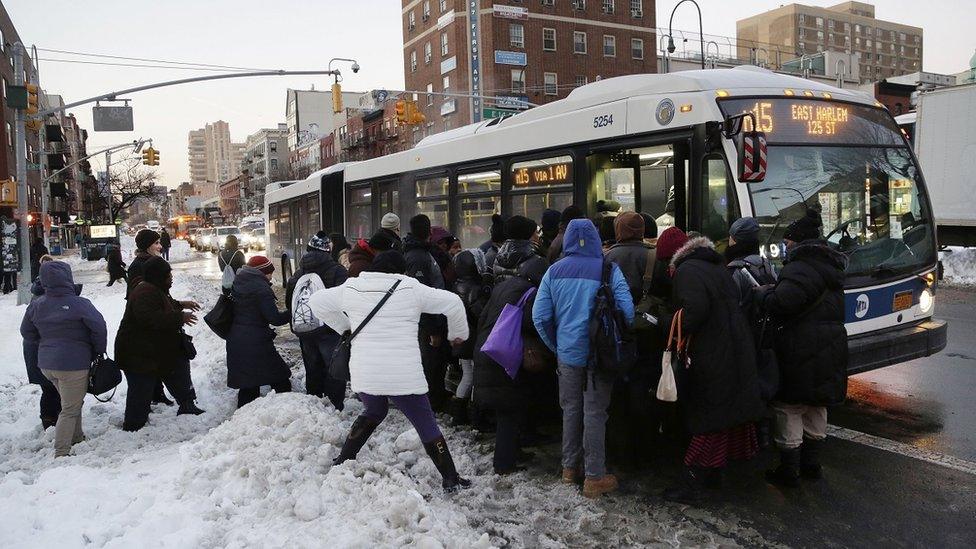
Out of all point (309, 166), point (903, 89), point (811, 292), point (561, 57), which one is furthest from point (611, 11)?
point (811, 292)

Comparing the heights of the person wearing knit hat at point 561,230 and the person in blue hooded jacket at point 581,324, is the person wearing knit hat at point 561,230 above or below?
above

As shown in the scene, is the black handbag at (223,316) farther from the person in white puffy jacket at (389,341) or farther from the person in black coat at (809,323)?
the person in black coat at (809,323)

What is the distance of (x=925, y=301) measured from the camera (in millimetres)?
7246

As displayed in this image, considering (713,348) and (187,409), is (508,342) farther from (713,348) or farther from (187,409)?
(187,409)

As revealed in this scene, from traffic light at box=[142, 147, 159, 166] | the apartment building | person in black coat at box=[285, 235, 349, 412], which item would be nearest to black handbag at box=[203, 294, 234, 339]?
person in black coat at box=[285, 235, 349, 412]

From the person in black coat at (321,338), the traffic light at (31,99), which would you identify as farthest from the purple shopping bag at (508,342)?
the traffic light at (31,99)

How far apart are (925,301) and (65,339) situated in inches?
322

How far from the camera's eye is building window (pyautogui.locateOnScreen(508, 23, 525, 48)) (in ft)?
176

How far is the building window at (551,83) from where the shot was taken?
54.6 meters

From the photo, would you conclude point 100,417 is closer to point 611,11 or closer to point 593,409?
point 593,409

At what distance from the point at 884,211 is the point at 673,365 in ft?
11.6

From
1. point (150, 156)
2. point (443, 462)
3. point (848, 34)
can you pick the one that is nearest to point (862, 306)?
point (443, 462)

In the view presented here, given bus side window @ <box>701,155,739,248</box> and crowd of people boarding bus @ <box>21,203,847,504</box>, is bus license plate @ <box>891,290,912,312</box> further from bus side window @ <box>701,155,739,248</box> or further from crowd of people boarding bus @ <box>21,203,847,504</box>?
crowd of people boarding bus @ <box>21,203,847,504</box>

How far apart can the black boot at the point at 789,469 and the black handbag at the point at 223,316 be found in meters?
5.17
